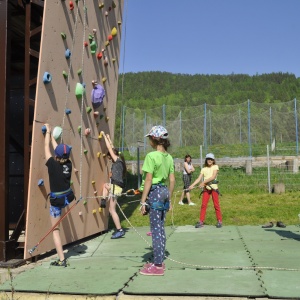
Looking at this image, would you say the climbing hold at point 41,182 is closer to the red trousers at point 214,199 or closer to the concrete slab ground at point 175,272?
the concrete slab ground at point 175,272

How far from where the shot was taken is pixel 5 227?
5957 mm

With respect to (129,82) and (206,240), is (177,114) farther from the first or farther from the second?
(129,82)

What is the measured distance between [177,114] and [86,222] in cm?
1818

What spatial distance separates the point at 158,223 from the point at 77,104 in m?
2.83

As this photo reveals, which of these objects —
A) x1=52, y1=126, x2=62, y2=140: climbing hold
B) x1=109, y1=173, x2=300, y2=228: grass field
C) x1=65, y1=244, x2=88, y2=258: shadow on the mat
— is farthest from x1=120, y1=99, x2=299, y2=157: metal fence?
x1=52, y1=126, x2=62, y2=140: climbing hold

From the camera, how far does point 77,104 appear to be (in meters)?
7.38

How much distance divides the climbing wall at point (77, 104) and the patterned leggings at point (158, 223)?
1.51 meters

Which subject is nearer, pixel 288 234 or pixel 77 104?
pixel 77 104

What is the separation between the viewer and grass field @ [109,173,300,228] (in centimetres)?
1075

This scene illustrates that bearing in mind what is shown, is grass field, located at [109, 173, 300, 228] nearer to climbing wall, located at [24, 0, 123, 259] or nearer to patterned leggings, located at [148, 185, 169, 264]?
climbing wall, located at [24, 0, 123, 259]

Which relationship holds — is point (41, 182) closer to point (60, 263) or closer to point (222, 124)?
point (60, 263)

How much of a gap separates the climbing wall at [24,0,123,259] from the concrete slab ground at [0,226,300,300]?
54 cm

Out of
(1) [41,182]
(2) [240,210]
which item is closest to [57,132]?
(1) [41,182]

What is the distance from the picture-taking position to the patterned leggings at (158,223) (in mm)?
5242
